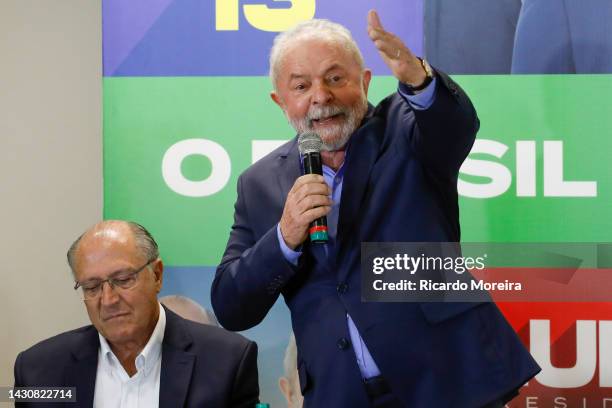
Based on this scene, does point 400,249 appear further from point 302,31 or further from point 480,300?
point 302,31

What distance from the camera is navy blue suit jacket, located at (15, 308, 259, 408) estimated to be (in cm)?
214

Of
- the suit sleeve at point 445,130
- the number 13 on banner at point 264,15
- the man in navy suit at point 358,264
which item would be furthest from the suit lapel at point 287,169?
the number 13 on banner at point 264,15

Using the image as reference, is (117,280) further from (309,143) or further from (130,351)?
(309,143)

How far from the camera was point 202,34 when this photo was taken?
9.62 feet

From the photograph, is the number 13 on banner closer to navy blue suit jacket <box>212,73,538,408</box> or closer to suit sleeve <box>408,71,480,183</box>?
navy blue suit jacket <box>212,73,538,408</box>

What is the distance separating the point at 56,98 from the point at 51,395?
1.81 meters

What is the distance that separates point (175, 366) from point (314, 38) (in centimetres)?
97

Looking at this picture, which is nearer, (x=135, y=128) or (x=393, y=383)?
(x=393, y=383)

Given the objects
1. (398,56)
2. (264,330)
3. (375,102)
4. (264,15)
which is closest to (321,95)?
(398,56)

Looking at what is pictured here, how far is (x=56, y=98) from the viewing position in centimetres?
358

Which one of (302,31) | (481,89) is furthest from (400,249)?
(481,89)

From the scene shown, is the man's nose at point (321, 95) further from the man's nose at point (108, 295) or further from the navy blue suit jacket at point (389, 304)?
the man's nose at point (108, 295)

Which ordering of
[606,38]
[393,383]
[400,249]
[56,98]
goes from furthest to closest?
[56,98] < [606,38] < [400,249] < [393,383]

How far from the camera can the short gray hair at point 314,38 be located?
84.4 inches
